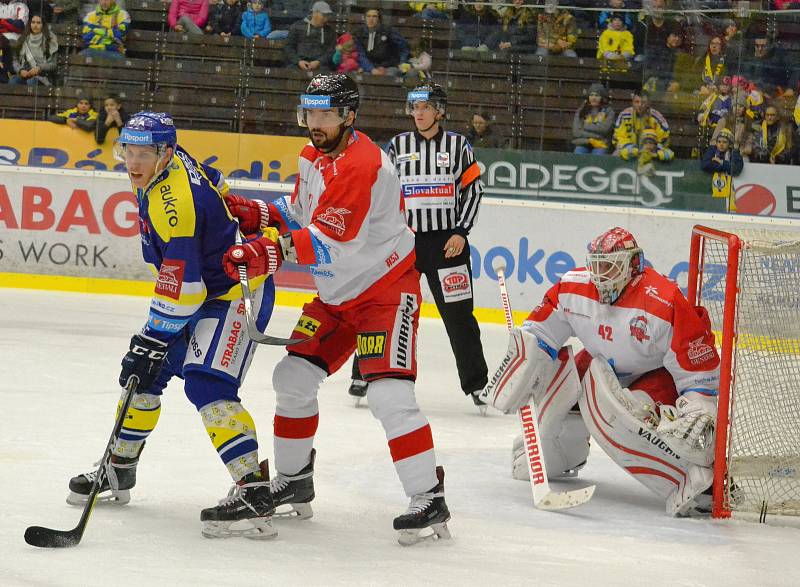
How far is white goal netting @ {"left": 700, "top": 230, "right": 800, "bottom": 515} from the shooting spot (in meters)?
3.66

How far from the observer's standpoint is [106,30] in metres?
8.73

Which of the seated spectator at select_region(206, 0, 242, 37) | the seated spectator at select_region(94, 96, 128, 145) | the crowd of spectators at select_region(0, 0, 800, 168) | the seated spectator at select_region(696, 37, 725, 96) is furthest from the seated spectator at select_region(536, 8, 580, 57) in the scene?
the seated spectator at select_region(94, 96, 128, 145)

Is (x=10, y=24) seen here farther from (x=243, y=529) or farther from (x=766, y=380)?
(x=766, y=380)

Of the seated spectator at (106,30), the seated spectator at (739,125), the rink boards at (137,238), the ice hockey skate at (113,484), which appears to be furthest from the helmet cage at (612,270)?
the seated spectator at (106,30)

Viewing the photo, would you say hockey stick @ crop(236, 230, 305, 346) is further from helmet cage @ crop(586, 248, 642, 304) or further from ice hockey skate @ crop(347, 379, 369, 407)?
ice hockey skate @ crop(347, 379, 369, 407)

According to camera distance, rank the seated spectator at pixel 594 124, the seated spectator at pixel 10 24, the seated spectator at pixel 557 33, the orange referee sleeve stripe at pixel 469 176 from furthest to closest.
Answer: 1. the seated spectator at pixel 10 24
2. the seated spectator at pixel 557 33
3. the seated spectator at pixel 594 124
4. the orange referee sleeve stripe at pixel 469 176

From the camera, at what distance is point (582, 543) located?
3316 mm

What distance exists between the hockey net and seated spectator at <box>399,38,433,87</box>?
4.62 meters

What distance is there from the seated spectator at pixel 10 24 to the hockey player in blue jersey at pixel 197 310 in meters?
6.16

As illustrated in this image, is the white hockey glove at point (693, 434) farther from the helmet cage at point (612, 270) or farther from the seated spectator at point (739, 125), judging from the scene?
the seated spectator at point (739, 125)

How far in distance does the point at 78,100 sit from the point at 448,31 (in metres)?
2.61

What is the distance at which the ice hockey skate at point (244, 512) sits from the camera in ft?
10.2

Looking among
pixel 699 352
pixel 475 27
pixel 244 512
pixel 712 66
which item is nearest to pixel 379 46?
pixel 475 27

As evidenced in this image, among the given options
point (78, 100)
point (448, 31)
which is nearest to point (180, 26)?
point (78, 100)
